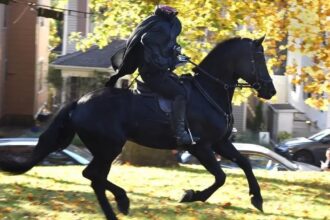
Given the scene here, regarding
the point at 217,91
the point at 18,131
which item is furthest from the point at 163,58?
the point at 18,131

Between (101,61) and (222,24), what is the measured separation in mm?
19876

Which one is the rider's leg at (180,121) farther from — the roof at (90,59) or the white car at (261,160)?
the roof at (90,59)

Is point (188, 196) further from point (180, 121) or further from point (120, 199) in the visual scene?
point (180, 121)

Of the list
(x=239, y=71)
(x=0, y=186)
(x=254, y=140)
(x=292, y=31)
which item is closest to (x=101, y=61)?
(x=254, y=140)

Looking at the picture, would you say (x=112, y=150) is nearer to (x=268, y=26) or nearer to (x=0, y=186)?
(x=0, y=186)

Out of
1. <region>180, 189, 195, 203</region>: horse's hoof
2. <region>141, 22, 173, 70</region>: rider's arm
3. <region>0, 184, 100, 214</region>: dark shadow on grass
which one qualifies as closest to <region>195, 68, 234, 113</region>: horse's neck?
<region>141, 22, 173, 70</region>: rider's arm

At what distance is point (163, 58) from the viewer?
7625mm

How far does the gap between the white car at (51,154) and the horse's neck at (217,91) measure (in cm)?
460

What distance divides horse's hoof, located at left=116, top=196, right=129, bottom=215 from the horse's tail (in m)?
0.97

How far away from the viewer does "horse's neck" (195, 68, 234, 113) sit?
820 cm

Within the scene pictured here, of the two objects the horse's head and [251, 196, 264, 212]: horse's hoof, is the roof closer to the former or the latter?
the horse's head

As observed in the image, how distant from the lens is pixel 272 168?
15.8m

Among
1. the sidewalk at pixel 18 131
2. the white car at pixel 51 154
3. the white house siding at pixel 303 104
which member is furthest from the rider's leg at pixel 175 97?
the white house siding at pixel 303 104

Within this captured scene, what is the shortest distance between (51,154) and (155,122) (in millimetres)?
6758
